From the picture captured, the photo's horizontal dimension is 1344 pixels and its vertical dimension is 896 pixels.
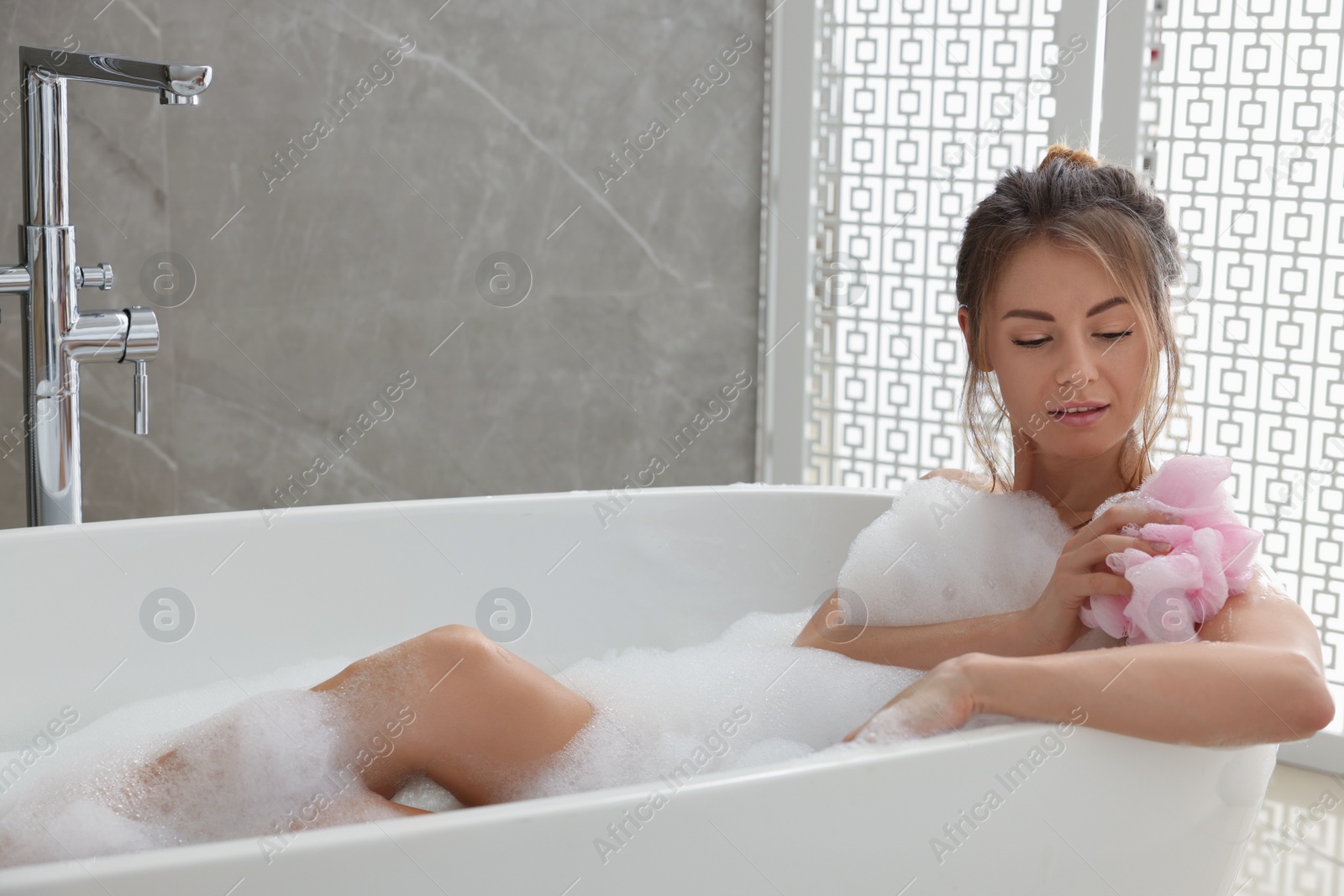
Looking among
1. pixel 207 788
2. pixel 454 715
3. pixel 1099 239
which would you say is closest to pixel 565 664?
pixel 454 715

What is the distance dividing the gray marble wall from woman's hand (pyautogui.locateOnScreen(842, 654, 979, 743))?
1.66 metres

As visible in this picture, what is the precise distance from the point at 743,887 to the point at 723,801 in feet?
0.24

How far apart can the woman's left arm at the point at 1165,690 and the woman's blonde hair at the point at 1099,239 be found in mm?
353

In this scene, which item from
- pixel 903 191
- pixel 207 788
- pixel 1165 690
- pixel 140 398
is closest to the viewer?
pixel 1165 690

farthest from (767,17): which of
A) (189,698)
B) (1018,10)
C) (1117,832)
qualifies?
(1117,832)

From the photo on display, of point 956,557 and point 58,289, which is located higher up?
point 58,289

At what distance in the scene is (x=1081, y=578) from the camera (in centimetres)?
118

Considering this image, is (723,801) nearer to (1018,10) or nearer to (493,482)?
(493,482)

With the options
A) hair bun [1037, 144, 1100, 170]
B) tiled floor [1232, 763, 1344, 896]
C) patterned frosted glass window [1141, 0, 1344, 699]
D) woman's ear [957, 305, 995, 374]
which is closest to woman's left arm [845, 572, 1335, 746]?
woman's ear [957, 305, 995, 374]

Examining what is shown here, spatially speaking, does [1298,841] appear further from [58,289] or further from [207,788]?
[58,289]

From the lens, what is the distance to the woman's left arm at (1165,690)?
3.31 feet

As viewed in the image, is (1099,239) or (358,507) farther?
(358,507)

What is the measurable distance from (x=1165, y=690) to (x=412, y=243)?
184cm

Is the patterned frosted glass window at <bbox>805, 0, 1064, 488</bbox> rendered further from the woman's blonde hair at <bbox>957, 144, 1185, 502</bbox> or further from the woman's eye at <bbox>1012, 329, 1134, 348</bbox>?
the woman's eye at <bbox>1012, 329, 1134, 348</bbox>
